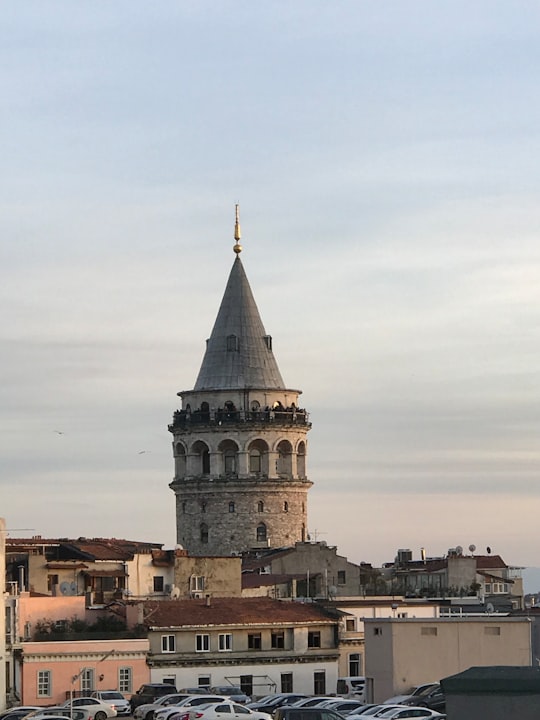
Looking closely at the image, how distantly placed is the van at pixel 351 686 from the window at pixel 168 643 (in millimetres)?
6976

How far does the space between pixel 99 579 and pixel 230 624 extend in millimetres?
14135

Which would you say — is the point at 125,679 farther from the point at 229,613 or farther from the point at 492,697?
the point at 492,697

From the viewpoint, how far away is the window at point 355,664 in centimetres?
7262

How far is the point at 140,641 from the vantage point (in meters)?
66.8

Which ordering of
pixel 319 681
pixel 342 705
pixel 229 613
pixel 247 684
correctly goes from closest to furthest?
pixel 342 705 → pixel 247 684 → pixel 319 681 → pixel 229 613

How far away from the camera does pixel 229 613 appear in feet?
234

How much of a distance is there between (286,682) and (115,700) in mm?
12651

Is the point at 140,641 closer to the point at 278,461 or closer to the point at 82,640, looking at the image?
the point at 82,640

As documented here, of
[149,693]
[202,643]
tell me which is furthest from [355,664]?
[149,693]

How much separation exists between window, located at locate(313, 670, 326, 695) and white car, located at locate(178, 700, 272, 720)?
2250 cm

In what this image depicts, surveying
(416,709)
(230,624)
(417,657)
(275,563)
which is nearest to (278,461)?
(275,563)

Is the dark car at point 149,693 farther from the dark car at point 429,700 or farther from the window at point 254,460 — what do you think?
the window at point 254,460

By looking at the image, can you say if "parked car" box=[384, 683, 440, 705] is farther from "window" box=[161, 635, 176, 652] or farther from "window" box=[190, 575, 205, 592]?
"window" box=[190, 575, 205, 592]

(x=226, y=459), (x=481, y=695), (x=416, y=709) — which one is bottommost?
(x=416, y=709)
